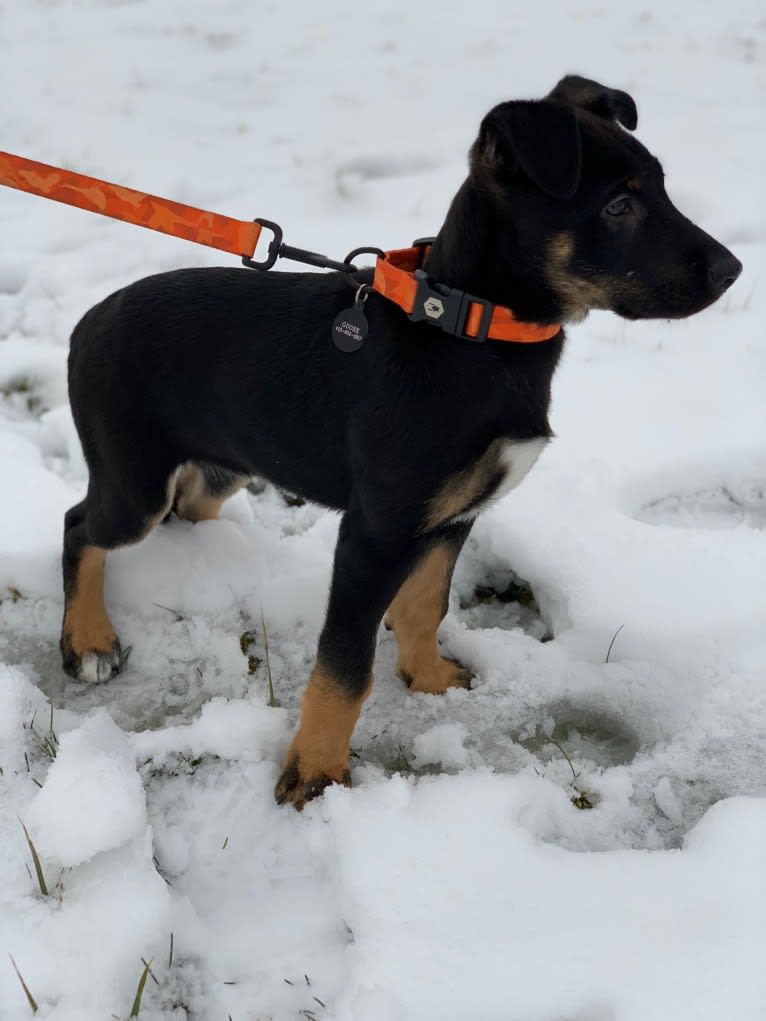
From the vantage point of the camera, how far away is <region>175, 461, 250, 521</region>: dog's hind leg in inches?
131

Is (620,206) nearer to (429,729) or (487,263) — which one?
(487,263)

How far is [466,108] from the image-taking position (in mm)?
6602

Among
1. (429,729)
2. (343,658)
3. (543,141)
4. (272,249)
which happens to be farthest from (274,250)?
(429,729)

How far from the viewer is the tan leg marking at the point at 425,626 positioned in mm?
2838

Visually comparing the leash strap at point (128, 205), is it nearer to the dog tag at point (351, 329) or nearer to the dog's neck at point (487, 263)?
the dog tag at point (351, 329)

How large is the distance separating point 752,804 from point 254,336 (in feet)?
5.97

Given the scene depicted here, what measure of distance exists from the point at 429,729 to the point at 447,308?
129cm

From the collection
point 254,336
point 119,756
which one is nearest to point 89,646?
point 119,756

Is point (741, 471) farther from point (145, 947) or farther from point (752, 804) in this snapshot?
point (145, 947)

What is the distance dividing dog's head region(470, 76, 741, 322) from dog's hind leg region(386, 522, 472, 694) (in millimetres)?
812

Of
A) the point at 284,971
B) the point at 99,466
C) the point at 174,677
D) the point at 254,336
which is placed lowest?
the point at 174,677

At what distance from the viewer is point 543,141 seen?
210 centimetres

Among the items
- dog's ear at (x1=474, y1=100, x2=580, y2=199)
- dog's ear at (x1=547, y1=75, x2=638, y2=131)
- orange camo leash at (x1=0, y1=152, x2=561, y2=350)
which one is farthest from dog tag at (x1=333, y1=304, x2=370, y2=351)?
dog's ear at (x1=547, y1=75, x2=638, y2=131)

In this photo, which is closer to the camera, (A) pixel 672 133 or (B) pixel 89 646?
(B) pixel 89 646
